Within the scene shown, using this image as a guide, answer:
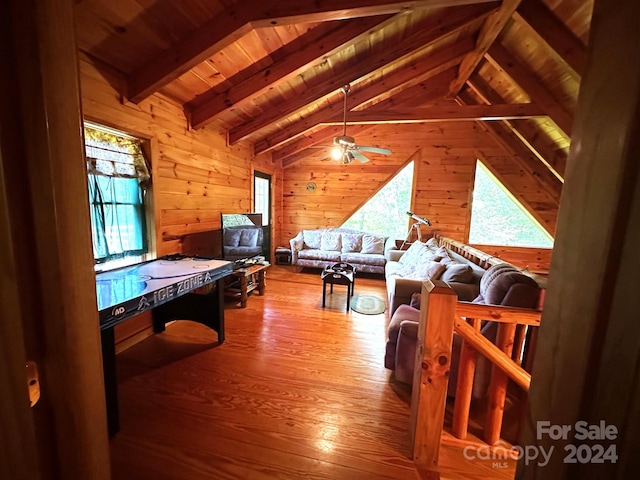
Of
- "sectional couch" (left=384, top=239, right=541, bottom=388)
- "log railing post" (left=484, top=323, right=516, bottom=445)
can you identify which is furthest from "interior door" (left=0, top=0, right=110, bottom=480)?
"sectional couch" (left=384, top=239, right=541, bottom=388)

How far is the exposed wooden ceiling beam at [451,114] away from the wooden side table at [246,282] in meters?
2.62

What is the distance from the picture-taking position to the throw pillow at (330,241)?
562 centimetres

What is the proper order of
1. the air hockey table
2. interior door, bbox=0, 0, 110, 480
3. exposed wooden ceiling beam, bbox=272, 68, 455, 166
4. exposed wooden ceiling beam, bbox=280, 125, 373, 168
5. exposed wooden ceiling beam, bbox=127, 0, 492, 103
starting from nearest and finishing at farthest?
interior door, bbox=0, 0, 110, 480
the air hockey table
exposed wooden ceiling beam, bbox=127, 0, 492, 103
exposed wooden ceiling beam, bbox=272, 68, 455, 166
exposed wooden ceiling beam, bbox=280, 125, 373, 168

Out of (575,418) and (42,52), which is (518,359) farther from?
(42,52)

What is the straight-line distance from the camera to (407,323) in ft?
6.49

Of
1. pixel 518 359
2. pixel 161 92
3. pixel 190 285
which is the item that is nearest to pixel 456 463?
pixel 518 359

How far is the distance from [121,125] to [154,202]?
0.72 m

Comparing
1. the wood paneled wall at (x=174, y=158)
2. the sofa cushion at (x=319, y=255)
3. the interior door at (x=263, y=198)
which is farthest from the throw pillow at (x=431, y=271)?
the wood paneled wall at (x=174, y=158)

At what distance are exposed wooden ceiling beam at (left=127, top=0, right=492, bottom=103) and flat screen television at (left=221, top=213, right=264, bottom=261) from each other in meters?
1.77

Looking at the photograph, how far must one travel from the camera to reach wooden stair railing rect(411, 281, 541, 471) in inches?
52.8

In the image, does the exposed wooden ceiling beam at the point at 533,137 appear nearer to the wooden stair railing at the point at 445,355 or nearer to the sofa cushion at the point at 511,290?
the sofa cushion at the point at 511,290

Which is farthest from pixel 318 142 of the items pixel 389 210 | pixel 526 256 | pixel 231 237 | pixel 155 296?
pixel 526 256

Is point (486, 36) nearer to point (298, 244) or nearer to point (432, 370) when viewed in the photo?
point (432, 370)

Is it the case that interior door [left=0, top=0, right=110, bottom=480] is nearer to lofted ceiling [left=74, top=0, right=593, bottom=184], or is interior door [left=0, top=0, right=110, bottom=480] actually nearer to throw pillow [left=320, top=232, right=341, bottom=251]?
lofted ceiling [left=74, top=0, right=593, bottom=184]
